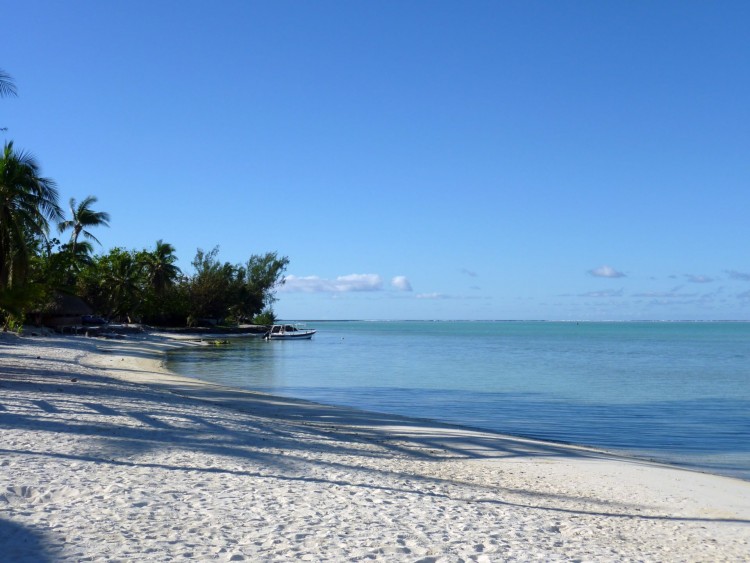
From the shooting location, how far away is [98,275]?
66062 mm

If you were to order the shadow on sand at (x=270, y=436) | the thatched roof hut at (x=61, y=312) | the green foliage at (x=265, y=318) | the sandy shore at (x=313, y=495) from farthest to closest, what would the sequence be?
the green foliage at (x=265, y=318) → the thatched roof hut at (x=61, y=312) → the shadow on sand at (x=270, y=436) → the sandy shore at (x=313, y=495)

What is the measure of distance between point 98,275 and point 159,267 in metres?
7.17

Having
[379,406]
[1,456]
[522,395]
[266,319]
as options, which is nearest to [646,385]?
[522,395]

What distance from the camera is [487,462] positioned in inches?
453

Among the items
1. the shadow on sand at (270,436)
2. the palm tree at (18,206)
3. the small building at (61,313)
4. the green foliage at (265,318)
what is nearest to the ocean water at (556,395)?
the shadow on sand at (270,436)

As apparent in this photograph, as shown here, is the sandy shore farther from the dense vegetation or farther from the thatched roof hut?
the thatched roof hut

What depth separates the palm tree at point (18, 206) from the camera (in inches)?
874

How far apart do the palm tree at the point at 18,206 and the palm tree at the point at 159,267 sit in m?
44.0

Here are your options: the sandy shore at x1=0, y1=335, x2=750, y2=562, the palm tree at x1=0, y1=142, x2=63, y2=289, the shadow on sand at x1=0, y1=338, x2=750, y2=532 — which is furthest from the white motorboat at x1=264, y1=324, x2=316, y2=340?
the sandy shore at x1=0, y1=335, x2=750, y2=562

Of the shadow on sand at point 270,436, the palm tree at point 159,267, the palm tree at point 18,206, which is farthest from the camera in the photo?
the palm tree at point 159,267

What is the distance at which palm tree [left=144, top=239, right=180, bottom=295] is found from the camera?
72.2 m

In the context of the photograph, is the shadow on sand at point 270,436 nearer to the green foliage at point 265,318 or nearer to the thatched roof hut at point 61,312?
the thatched roof hut at point 61,312

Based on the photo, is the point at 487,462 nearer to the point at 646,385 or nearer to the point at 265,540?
the point at 265,540

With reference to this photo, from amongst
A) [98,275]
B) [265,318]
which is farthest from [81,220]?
[265,318]
